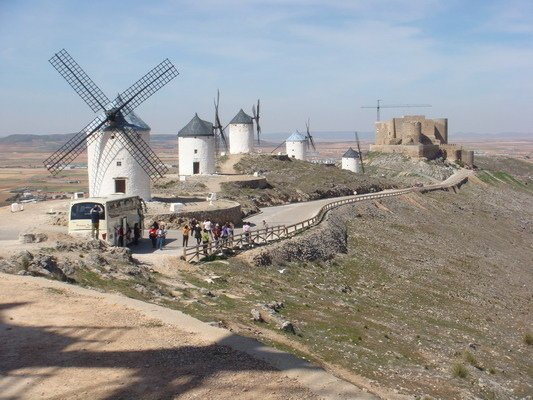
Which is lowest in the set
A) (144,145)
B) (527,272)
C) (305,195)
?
(527,272)

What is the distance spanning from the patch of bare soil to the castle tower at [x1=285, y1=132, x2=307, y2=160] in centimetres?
5207

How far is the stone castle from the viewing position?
75.9m

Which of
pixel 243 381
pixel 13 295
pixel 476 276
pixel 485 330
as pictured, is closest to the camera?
pixel 243 381

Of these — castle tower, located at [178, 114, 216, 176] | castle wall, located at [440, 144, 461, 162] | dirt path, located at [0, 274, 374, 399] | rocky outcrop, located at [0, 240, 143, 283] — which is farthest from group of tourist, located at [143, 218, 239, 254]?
castle wall, located at [440, 144, 461, 162]

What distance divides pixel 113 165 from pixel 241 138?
1108 inches

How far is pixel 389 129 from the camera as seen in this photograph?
79.9m

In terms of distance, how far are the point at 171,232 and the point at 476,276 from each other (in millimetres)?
13912

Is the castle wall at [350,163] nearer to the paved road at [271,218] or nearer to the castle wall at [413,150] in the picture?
the castle wall at [413,150]

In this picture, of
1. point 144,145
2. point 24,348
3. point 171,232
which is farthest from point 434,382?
point 144,145

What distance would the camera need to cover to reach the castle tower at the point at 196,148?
46000mm

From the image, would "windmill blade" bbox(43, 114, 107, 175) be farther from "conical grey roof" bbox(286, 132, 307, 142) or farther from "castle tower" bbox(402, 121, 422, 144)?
"castle tower" bbox(402, 121, 422, 144)

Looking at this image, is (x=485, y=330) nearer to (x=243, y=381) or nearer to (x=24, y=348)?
(x=243, y=381)

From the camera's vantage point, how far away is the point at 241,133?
191ft

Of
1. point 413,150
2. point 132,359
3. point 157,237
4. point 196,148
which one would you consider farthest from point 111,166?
point 413,150
